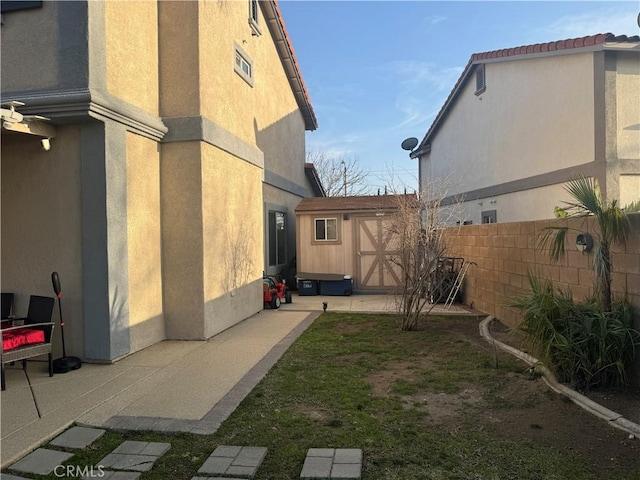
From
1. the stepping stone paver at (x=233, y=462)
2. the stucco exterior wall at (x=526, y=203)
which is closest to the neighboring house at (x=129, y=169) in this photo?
the stepping stone paver at (x=233, y=462)

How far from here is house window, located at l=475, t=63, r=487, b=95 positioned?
1488 cm

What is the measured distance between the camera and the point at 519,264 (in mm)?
7492

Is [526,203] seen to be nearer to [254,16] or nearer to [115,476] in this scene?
[254,16]

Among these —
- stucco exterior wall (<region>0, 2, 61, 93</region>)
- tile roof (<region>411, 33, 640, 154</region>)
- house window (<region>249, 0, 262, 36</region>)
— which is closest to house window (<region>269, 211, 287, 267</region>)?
house window (<region>249, 0, 262, 36</region>)

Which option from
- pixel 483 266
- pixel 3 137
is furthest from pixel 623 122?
pixel 3 137

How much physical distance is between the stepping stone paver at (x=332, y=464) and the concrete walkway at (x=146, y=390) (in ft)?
3.56

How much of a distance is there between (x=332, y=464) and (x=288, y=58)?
45.4 feet

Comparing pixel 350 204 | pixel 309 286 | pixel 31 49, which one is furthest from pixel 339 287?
pixel 31 49

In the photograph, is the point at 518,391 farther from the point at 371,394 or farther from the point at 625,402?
the point at 371,394

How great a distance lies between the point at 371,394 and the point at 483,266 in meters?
5.59

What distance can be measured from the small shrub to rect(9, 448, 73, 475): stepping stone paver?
4.70 m

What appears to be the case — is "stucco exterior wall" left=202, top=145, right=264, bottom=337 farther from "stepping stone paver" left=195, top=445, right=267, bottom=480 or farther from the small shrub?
the small shrub

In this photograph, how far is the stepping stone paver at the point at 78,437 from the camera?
145 inches

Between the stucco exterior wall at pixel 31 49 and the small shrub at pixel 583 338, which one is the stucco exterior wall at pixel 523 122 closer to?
the small shrub at pixel 583 338
